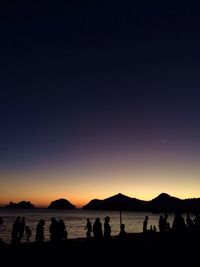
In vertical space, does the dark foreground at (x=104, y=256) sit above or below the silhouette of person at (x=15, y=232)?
below

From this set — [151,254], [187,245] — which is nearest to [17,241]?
[151,254]

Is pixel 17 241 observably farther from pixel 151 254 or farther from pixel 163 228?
pixel 163 228

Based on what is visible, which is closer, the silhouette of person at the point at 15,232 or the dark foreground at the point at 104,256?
the dark foreground at the point at 104,256

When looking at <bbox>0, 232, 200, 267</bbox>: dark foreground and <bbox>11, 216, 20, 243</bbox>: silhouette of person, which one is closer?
<bbox>0, 232, 200, 267</bbox>: dark foreground

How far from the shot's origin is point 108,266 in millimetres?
12391

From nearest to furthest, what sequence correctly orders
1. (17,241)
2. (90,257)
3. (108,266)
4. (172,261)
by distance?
1. (108,266)
2. (172,261)
3. (90,257)
4. (17,241)

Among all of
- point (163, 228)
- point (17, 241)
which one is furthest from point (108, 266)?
point (163, 228)

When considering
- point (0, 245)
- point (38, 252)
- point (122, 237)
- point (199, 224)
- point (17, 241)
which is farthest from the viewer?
point (199, 224)

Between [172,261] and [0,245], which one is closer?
[172,261]

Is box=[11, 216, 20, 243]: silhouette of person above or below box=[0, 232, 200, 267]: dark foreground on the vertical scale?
above

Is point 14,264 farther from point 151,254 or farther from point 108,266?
point 151,254

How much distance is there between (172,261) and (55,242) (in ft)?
19.3

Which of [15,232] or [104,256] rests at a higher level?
[15,232]

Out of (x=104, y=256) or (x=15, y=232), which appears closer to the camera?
(x=104, y=256)
